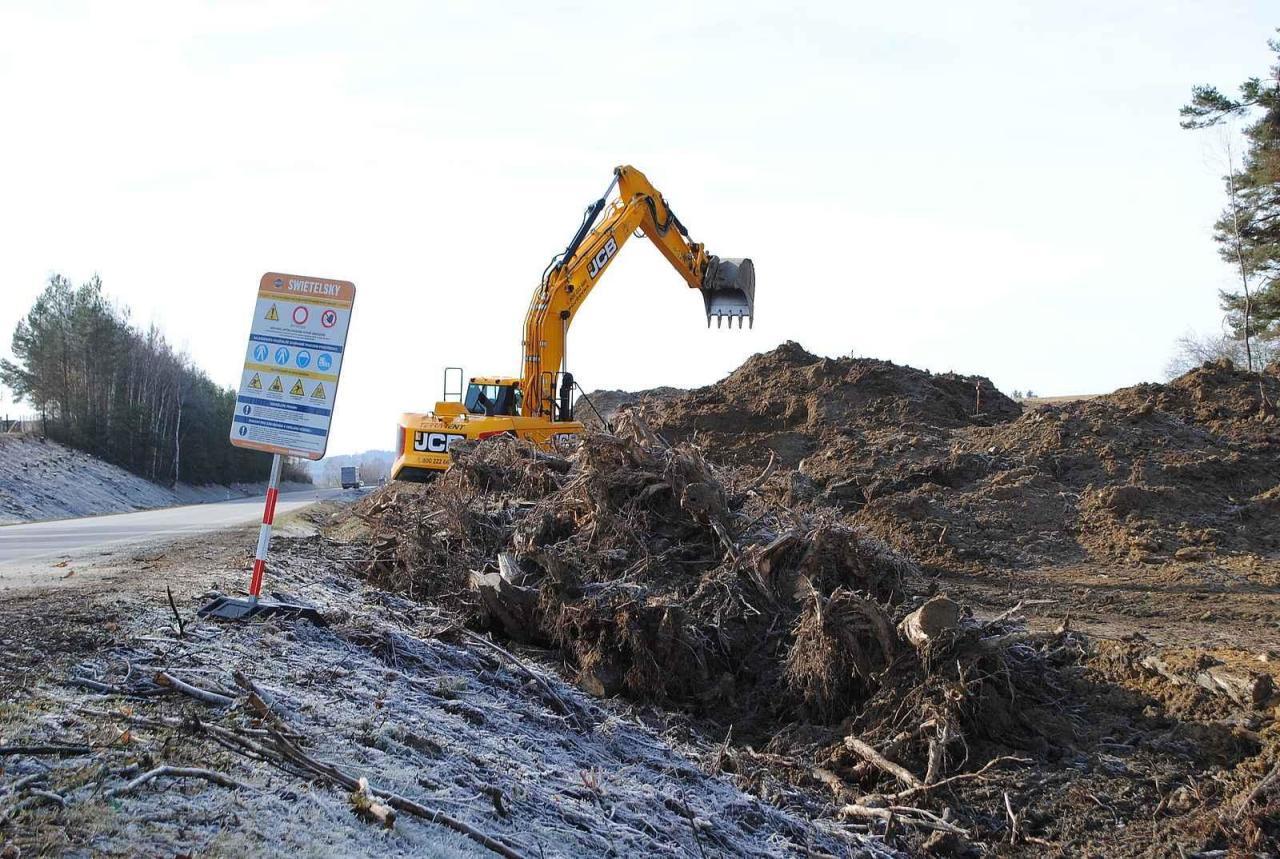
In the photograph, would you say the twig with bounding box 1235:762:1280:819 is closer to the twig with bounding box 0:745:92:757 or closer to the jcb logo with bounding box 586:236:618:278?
the twig with bounding box 0:745:92:757

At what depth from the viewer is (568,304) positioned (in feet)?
51.3

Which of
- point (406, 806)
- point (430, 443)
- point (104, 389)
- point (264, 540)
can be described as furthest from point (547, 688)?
point (104, 389)

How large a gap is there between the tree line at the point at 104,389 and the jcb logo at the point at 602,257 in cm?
3422

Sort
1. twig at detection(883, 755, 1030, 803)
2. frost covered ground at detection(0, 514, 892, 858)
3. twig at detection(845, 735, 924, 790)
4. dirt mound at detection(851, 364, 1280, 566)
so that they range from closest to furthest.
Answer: frost covered ground at detection(0, 514, 892, 858), twig at detection(883, 755, 1030, 803), twig at detection(845, 735, 924, 790), dirt mound at detection(851, 364, 1280, 566)

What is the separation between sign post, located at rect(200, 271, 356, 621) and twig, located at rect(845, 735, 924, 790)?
3910 millimetres

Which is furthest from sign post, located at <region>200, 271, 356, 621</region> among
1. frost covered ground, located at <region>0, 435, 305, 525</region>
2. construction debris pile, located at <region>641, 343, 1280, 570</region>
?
frost covered ground, located at <region>0, 435, 305, 525</region>

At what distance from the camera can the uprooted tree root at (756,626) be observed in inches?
251

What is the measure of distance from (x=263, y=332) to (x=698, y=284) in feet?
35.3

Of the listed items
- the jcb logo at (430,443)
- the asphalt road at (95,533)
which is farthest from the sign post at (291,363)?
the jcb logo at (430,443)

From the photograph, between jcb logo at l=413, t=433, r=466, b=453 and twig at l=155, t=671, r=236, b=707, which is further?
jcb logo at l=413, t=433, r=466, b=453

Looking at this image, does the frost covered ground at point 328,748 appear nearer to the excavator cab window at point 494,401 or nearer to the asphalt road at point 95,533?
the asphalt road at point 95,533

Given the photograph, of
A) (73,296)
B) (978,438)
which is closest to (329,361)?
(978,438)

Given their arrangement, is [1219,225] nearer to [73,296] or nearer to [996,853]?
[996,853]

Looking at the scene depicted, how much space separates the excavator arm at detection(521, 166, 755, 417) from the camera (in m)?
15.6
